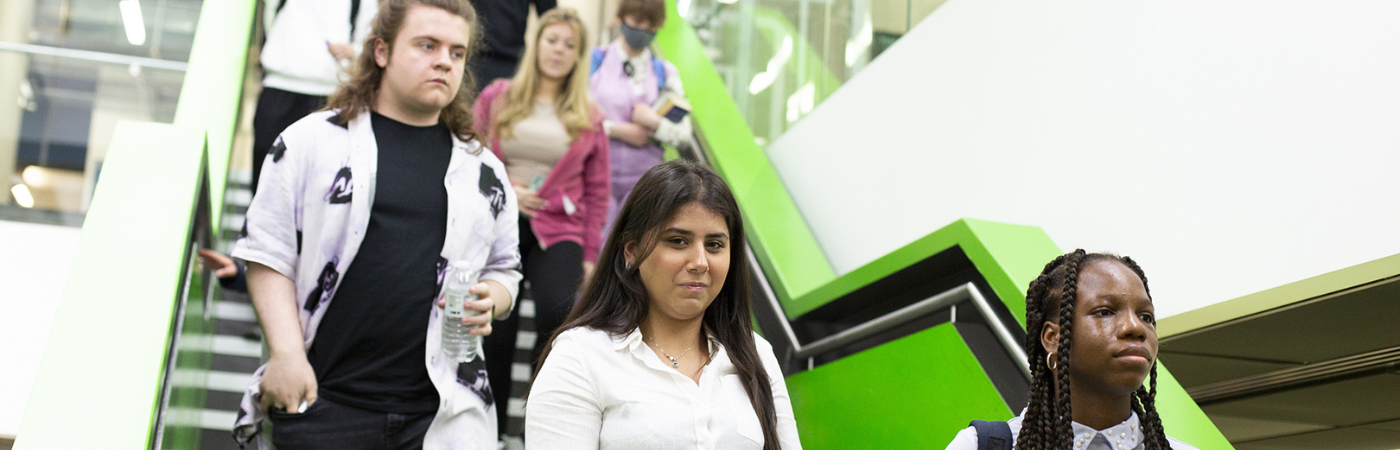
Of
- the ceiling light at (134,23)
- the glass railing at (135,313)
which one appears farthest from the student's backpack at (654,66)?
the glass railing at (135,313)

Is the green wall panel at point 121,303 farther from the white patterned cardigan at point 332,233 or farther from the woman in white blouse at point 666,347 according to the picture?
the woman in white blouse at point 666,347

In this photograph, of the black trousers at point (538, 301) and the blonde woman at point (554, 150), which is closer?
the black trousers at point (538, 301)

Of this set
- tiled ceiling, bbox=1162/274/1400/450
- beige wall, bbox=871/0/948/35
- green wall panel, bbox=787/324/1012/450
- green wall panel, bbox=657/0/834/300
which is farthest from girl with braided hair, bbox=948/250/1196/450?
beige wall, bbox=871/0/948/35

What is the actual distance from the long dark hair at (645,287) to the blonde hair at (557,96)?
2.00 meters

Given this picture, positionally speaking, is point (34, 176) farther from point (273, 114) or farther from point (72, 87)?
point (273, 114)

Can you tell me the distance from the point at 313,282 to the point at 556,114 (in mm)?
1751

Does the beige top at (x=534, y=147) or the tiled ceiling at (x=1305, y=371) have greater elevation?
the beige top at (x=534, y=147)

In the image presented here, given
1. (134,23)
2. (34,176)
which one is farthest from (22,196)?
(134,23)

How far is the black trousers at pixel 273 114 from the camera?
4.09 meters

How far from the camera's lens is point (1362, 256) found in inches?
104

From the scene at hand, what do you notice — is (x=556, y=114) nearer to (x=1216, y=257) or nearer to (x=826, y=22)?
(x=826, y=22)

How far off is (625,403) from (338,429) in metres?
0.87

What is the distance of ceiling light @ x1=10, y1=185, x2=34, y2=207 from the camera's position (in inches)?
187

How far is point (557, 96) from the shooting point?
4.36 metres
